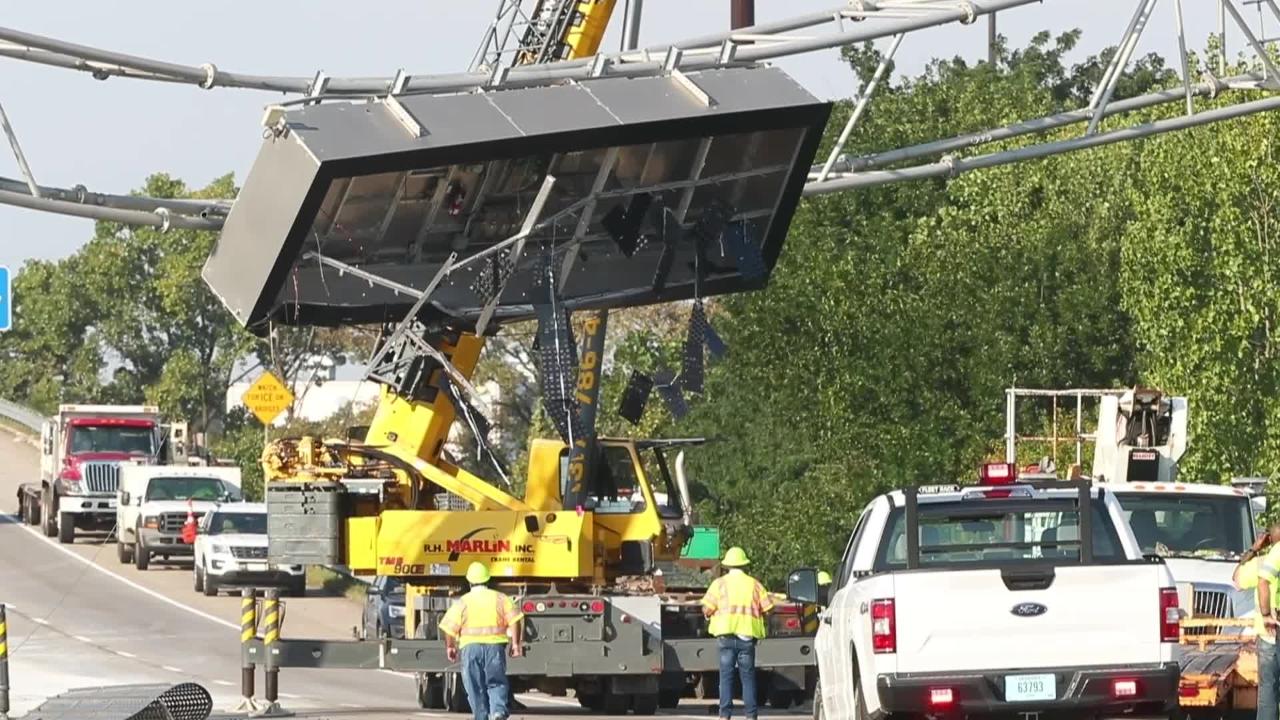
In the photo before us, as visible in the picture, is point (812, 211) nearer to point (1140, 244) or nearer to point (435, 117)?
point (1140, 244)

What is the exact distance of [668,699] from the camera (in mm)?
26312

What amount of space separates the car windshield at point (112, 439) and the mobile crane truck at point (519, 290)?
29.4 m

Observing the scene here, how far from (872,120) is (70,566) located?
74.8ft

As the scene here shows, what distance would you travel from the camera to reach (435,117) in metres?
21.4

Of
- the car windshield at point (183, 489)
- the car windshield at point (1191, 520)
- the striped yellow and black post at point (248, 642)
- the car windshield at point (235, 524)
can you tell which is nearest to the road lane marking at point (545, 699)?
the striped yellow and black post at point (248, 642)

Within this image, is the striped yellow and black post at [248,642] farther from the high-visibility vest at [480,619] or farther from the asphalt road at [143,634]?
the high-visibility vest at [480,619]

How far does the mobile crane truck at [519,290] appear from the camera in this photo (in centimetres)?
2144

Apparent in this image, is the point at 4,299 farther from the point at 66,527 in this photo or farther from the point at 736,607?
the point at 66,527

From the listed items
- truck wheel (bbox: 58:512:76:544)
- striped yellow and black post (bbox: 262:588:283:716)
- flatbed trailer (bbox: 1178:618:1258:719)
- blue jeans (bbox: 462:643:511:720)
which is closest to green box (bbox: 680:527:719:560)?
striped yellow and black post (bbox: 262:588:283:716)

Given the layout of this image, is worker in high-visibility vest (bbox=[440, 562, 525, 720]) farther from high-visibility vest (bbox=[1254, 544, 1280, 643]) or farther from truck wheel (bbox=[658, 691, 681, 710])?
high-visibility vest (bbox=[1254, 544, 1280, 643])

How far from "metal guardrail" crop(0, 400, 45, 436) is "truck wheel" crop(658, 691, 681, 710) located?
60047 millimetres

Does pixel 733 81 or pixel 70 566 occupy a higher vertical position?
pixel 733 81

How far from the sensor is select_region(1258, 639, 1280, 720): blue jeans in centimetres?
1683

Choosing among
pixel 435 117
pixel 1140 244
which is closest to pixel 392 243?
pixel 435 117
